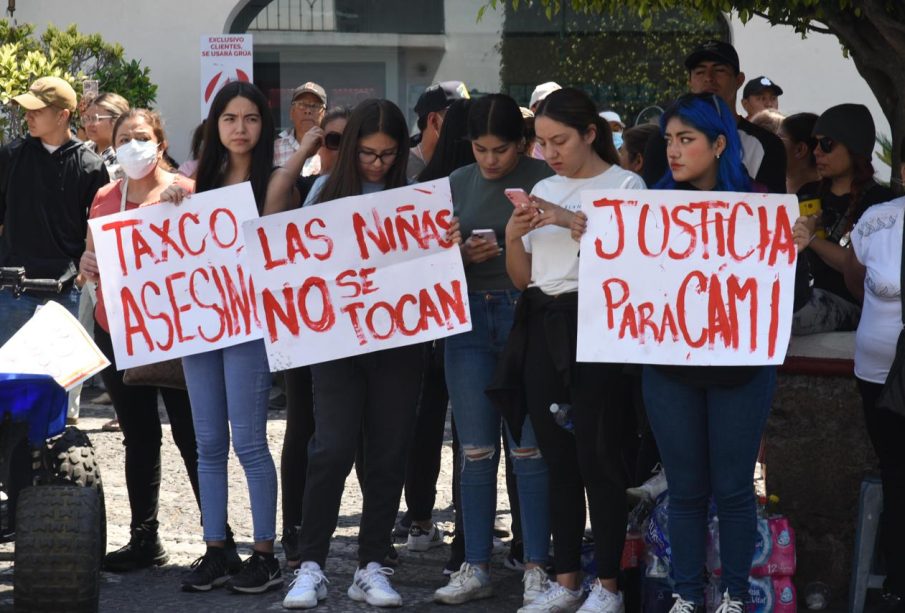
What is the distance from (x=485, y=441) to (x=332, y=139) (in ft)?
4.75

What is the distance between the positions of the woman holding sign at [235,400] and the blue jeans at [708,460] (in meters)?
1.55

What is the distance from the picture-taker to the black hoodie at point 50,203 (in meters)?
6.98

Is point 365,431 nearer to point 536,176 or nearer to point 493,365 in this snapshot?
point 493,365

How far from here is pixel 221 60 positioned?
11719mm

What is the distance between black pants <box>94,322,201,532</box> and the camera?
601 cm

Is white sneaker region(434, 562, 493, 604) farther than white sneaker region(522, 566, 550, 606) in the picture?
Yes

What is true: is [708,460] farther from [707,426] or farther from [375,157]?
[375,157]

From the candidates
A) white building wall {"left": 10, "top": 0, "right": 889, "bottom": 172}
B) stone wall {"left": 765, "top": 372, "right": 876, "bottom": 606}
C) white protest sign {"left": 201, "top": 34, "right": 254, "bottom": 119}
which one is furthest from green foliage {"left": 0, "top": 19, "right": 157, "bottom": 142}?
stone wall {"left": 765, "top": 372, "right": 876, "bottom": 606}

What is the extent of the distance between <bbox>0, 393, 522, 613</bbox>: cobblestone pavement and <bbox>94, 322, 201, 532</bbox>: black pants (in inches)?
10.8

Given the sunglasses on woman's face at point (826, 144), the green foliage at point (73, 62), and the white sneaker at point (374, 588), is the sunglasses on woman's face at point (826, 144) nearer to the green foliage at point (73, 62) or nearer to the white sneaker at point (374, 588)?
the white sneaker at point (374, 588)

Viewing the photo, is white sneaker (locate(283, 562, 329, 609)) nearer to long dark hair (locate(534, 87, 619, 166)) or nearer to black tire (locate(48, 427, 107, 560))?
black tire (locate(48, 427, 107, 560))

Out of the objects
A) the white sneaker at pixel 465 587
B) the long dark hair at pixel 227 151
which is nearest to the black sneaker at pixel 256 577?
the white sneaker at pixel 465 587

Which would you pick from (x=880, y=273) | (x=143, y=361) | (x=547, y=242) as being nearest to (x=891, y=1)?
(x=880, y=273)

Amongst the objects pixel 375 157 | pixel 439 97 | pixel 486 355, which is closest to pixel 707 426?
pixel 486 355
